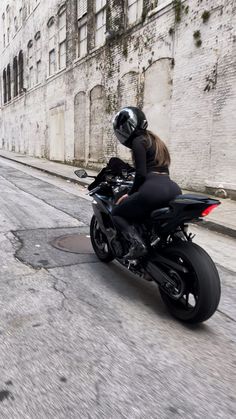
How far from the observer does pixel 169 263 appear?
3.29 m

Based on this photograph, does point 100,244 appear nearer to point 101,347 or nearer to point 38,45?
point 101,347

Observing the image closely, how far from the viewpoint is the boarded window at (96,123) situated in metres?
17.1

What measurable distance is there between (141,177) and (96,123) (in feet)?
48.4

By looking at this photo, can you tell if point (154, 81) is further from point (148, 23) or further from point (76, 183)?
point (76, 183)

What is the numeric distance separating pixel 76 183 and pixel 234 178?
20.5ft

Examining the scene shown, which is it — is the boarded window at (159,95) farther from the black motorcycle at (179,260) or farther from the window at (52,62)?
the window at (52,62)

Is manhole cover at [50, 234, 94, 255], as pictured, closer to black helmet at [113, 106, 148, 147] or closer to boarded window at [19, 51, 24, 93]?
black helmet at [113, 106, 148, 147]

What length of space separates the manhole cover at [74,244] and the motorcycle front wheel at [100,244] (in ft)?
1.09

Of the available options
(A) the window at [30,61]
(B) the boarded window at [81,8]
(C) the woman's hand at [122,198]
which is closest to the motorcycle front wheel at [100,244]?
(C) the woman's hand at [122,198]

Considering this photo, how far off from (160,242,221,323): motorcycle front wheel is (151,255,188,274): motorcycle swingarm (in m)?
0.03

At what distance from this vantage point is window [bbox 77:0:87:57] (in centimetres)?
1839

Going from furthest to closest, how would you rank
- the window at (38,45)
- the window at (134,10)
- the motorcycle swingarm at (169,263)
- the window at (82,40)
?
the window at (38,45) → the window at (82,40) → the window at (134,10) → the motorcycle swingarm at (169,263)

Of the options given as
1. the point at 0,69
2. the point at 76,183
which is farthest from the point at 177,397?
the point at 0,69

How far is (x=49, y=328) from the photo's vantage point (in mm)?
3045
